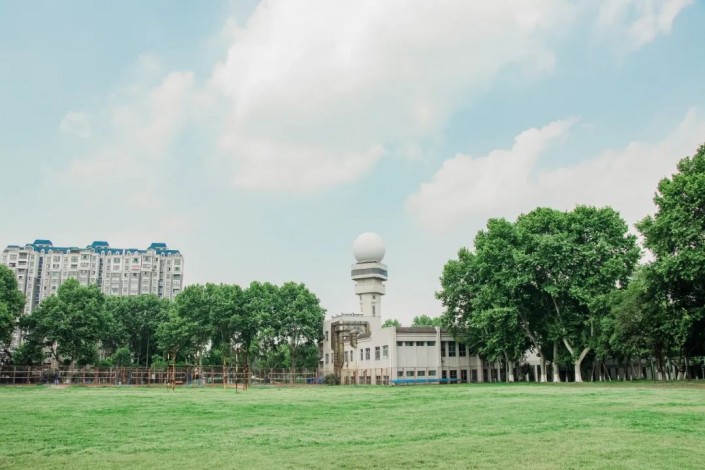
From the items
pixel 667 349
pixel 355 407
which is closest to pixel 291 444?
pixel 355 407

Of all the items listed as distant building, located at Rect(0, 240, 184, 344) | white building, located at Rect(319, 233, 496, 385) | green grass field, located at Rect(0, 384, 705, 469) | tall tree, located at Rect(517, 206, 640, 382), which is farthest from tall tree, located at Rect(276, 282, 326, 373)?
distant building, located at Rect(0, 240, 184, 344)

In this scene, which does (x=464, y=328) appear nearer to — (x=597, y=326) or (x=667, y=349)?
(x=597, y=326)

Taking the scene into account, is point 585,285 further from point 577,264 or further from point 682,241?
point 682,241

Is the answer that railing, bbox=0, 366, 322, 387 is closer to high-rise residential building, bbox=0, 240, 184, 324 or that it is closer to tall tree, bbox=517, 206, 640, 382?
tall tree, bbox=517, 206, 640, 382

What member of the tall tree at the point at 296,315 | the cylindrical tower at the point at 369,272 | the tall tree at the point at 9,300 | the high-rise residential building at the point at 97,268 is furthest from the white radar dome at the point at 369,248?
the high-rise residential building at the point at 97,268

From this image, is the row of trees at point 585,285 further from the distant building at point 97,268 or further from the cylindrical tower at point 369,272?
the distant building at point 97,268

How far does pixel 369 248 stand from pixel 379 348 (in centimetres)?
1635

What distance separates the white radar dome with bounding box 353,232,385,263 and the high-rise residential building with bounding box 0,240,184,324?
97.0m

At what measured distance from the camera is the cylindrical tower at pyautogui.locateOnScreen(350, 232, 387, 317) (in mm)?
86875

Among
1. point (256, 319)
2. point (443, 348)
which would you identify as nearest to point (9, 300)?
point (256, 319)

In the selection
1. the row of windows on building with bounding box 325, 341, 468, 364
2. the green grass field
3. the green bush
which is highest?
the row of windows on building with bounding box 325, 341, 468, 364

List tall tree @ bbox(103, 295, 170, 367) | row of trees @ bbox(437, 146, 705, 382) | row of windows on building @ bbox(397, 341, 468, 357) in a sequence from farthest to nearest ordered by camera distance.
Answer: tall tree @ bbox(103, 295, 170, 367)
row of windows on building @ bbox(397, 341, 468, 357)
row of trees @ bbox(437, 146, 705, 382)

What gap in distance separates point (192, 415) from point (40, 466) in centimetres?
982

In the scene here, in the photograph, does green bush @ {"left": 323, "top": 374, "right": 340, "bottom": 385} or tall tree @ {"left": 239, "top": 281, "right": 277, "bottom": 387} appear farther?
tall tree @ {"left": 239, "top": 281, "right": 277, "bottom": 387}
